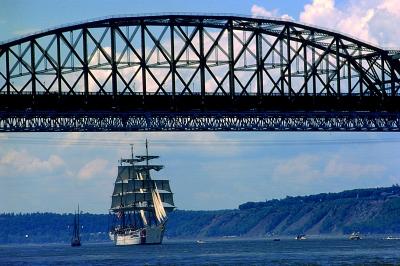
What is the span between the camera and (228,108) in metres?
118

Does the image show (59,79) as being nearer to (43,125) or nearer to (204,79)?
(43,125)

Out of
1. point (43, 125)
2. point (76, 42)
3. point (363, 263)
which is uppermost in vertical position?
point (76, 42)

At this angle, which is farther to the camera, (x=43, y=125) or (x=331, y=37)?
(x=331, y=37)

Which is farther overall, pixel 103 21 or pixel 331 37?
pixel 331 37

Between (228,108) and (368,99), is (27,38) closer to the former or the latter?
(228,108)

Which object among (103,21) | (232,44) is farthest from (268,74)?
(103,21)

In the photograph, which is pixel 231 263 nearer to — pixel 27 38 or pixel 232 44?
pixel 232 44

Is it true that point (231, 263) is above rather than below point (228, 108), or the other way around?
below

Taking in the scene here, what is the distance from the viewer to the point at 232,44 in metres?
120

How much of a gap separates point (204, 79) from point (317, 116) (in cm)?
1104

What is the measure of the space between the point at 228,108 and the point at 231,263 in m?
16.7

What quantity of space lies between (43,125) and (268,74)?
22.0m

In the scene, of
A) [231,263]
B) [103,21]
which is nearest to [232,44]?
[103,21]

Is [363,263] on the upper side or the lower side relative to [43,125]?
lower
